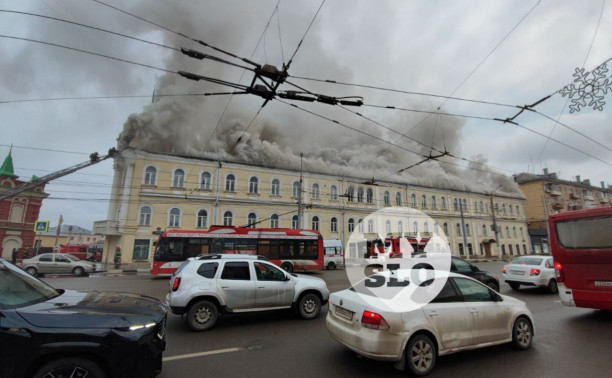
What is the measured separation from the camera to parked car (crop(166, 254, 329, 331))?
6523mm

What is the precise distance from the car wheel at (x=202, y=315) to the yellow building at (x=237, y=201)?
21.4 m

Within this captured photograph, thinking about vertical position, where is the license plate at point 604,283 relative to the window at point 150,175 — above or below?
below

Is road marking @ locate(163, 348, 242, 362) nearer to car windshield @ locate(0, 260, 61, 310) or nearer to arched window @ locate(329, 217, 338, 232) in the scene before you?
car windshield @ locate(0, 260, 61, 310)

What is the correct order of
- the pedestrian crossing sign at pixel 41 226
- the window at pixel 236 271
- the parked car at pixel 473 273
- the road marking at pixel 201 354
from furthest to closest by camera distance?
the pedestrian crossing sign at pixel 41 226
the parked car at pixel 473 273
the window at pixel 236 271
the road marking at pixel 201 354

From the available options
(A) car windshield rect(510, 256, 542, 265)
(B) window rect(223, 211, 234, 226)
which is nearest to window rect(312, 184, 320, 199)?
(B) window rect(223, 211, 234, 226)

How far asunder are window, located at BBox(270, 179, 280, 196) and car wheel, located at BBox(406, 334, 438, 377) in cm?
2970

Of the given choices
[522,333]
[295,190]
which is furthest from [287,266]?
[522,333]

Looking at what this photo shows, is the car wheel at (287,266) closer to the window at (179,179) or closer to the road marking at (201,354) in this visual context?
the window at (179,179)

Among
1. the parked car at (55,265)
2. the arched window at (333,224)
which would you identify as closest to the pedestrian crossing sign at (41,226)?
the parked car at (55,265)

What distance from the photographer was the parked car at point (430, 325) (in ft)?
13.5

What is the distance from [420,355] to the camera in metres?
4.24

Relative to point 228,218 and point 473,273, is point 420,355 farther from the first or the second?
point 228,218

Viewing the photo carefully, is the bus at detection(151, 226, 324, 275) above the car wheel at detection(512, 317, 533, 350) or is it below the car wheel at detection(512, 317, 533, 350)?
above

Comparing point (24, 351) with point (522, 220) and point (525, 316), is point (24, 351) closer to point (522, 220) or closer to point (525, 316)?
point (525, 316)
